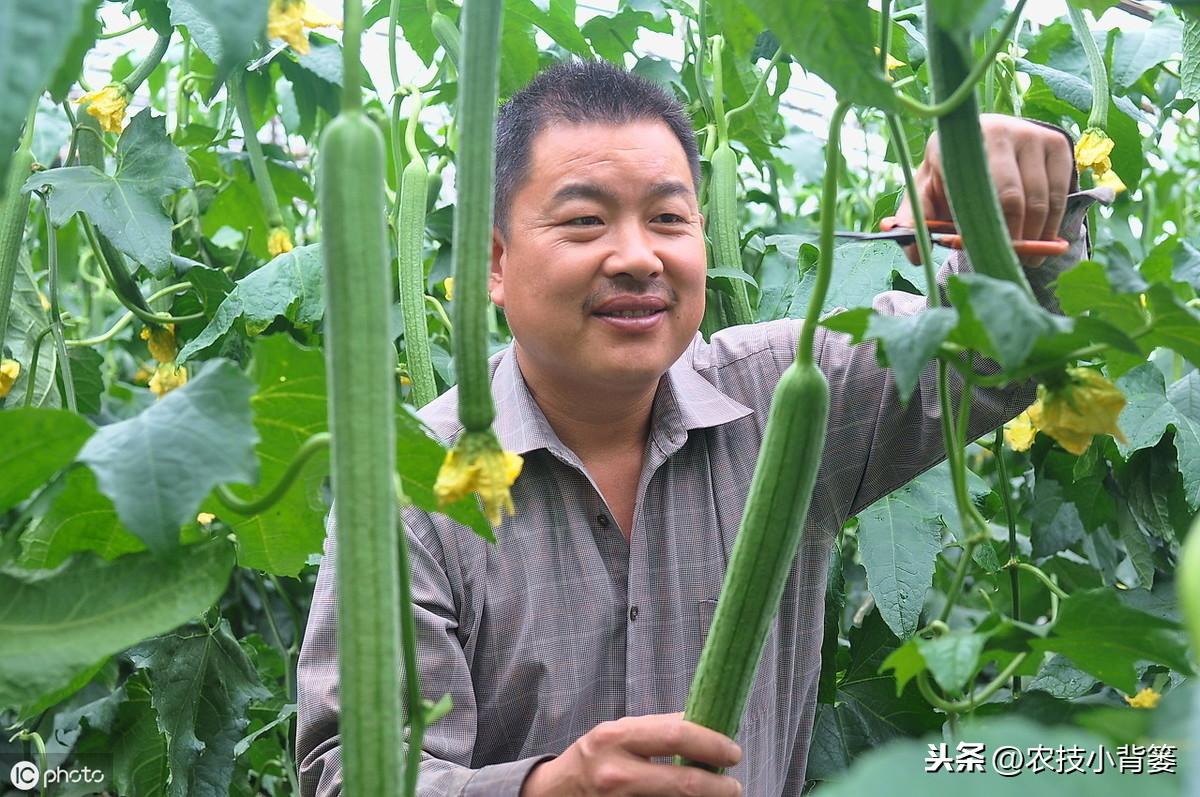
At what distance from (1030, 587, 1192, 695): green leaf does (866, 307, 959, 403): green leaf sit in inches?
5.7

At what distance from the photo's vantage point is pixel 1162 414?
1424 millimetres

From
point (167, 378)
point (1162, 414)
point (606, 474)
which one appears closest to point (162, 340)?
point (167, 378)

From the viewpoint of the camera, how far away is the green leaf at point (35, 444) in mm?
633

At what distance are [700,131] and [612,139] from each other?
1.25ft

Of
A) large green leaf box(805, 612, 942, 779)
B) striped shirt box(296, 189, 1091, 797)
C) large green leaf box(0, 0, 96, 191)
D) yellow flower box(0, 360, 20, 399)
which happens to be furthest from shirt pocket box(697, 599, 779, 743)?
large green leaf box(0, 0, 96, 191)

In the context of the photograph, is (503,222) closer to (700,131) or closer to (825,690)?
(700,131)

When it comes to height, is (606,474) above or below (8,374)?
below

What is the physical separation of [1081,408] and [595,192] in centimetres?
70

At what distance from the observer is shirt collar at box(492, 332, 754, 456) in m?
1.35

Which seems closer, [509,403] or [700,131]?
[509,403]

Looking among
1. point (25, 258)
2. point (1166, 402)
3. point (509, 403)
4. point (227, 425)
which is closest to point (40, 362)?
point (25, 258)

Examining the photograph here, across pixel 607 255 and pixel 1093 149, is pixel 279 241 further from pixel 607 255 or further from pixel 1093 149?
pixel 1093 149

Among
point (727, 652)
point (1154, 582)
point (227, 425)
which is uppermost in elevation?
point (227, 425)

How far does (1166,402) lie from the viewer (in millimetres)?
1430
